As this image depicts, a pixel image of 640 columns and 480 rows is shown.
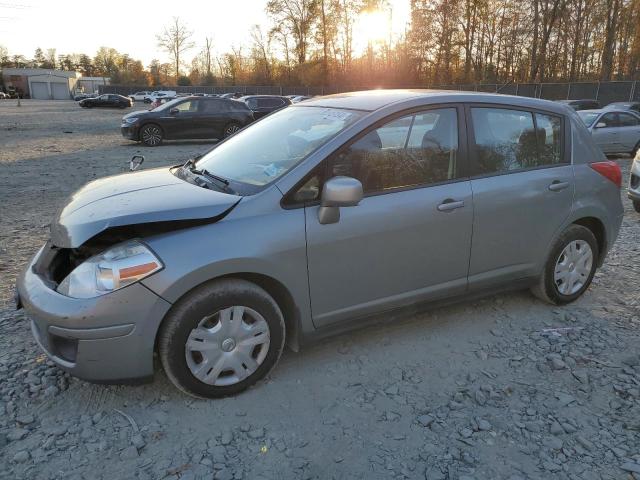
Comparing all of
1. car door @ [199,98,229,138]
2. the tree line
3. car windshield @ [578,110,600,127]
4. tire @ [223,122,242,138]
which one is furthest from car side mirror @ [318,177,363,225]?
the tree line

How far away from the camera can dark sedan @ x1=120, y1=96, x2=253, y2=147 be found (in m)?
16.3

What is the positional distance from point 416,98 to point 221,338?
2038 millimetres

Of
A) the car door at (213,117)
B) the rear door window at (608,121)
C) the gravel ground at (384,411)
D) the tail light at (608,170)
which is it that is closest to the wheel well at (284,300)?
the gravel ground at (384,411)

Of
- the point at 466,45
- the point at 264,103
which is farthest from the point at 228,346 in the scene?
the point at 466,45

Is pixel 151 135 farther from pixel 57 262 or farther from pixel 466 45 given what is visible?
pixel 466 45

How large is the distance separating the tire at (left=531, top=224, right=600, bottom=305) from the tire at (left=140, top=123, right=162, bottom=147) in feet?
48.6

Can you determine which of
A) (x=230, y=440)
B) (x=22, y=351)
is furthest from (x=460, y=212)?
(x=22, y=351)

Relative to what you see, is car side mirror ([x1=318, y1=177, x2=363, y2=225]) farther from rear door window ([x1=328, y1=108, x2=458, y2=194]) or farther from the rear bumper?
the rear bumper

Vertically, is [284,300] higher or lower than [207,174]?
lower

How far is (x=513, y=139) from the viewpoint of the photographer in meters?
3.80

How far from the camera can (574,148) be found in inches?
159

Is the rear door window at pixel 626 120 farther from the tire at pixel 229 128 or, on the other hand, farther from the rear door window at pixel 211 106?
the rear door window at pixel 211 106

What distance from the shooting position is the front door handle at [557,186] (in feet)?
12.6

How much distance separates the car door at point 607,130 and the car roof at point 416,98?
1122cm
